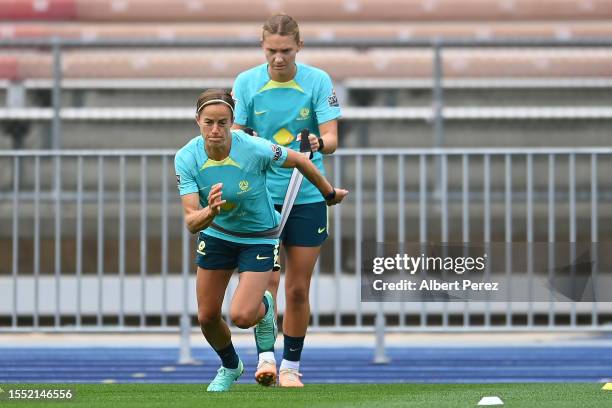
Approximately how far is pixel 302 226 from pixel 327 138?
0.38m

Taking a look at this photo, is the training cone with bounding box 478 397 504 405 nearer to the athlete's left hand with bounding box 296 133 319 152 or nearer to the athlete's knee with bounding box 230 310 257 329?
the athlete's knee with bounding box 230 310 257 329

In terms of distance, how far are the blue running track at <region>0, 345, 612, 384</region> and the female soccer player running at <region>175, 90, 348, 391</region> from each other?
1.10 metres

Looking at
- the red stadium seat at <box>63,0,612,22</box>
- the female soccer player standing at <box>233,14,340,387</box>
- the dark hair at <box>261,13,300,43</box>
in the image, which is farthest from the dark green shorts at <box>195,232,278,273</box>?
the red stadium seat at <box>63,0,612,22</box>

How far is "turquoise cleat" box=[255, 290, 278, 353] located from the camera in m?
5.68

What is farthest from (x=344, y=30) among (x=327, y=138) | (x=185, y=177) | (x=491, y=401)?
(x=491, y=401)

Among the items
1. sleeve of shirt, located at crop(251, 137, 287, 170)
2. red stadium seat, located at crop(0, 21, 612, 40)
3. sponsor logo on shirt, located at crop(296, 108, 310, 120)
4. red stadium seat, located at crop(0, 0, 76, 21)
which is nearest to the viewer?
sleeve of shirt, located at crop(251, 137, 287, 170)

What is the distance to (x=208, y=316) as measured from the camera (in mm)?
5465

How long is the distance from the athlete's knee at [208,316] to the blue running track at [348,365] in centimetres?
105

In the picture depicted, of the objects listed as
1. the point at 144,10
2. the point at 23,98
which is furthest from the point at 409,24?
the point at 23,98

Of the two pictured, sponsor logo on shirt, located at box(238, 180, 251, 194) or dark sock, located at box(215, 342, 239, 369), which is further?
dark sock, located at box(215, 342, 239, 369)

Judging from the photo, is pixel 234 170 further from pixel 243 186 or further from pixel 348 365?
pixel 348 365

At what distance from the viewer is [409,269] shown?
6.91 m

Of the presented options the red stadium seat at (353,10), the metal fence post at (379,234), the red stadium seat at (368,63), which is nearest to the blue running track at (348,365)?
the metal fence post at (379,234)

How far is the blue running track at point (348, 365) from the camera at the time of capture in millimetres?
6578
